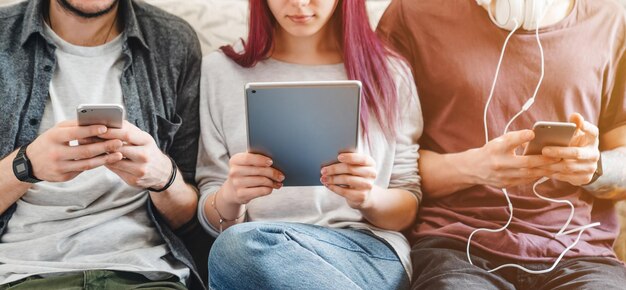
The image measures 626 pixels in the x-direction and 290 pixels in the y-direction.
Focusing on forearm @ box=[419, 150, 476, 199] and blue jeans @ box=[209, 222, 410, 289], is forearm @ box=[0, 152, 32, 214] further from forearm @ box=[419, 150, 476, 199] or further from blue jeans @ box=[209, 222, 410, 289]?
forearm @ box=[419, 150, 476, 199]

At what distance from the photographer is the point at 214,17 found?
1486 millimetres

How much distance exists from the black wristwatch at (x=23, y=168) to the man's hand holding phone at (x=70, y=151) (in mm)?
23

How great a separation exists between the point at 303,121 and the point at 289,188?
0.91 ft

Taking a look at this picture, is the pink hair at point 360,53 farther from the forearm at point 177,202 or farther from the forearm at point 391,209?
the forearm at point 177,202

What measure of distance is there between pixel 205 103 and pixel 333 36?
→ 309 millimetres

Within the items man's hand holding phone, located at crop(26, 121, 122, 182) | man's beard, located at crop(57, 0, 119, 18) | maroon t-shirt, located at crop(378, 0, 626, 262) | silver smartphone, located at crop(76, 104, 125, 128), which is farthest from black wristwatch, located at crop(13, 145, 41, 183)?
maroon t-shirt, located at crop(378, 0, 626, 262)

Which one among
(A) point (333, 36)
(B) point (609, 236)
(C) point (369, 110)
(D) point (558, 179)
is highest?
(A) point (333, 36)

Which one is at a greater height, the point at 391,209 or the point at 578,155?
the point at 578,155

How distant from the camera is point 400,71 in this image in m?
1.34

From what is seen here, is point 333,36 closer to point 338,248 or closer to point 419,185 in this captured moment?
point 419,185

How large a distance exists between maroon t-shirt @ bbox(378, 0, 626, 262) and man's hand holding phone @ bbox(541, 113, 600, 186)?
0.12 metres

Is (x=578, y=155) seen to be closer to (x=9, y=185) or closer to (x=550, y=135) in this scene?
(x=550, y=135)

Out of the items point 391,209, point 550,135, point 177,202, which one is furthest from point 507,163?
point 177,202

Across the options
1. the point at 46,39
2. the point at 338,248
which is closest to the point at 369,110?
the point at 338,248
